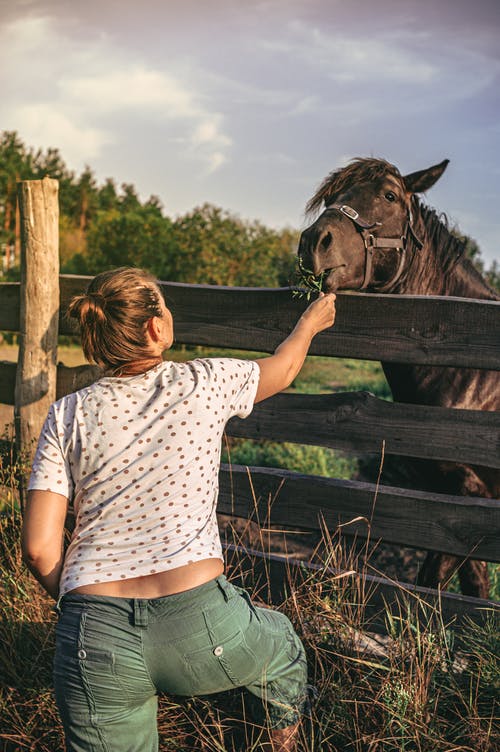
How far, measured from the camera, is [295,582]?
344 cm

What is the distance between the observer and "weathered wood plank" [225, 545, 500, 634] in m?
3.21

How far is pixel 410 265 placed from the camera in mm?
4137

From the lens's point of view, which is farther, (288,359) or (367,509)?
(367,509)

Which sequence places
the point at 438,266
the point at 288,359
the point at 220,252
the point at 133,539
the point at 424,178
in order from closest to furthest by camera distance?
the point at 133,539 → the point at 288,359 → the point at 424,178 → the point at 438,266 → the point at 220,252

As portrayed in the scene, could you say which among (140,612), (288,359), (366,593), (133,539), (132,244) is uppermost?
(132,244)

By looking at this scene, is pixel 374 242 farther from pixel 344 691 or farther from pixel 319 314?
pixel 344 691

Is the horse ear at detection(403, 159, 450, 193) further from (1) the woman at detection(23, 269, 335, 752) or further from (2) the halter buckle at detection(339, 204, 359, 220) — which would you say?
(1) the woman at detection(23, 269, 335, 752)

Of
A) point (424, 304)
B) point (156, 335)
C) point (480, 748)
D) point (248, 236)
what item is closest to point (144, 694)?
point (156, 335)

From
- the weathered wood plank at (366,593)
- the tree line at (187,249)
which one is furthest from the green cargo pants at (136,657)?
the tree line at (187,249)

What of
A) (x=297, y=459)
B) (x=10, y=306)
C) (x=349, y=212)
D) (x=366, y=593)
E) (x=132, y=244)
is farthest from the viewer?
(x=132, y=244)

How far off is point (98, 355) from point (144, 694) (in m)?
1.02

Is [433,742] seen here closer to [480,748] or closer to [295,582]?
[480,748]

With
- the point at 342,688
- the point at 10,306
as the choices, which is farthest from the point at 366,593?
the point at 10,306

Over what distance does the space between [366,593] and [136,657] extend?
176cm
